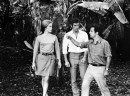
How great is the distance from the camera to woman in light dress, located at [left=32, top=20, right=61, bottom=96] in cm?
666

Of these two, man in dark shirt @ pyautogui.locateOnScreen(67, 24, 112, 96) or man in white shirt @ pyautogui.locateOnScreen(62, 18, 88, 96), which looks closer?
man in dark shirt @ pyautogui.locateOnScreen(67, 24, 112, 96)

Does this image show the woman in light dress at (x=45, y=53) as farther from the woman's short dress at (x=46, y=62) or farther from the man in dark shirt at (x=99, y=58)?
the man in dark shirt at (x=99, y=58)

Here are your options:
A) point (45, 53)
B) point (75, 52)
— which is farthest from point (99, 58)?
point (45, 53)

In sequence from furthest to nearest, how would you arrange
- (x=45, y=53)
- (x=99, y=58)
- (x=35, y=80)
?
(x=35, y=80) < (x=45, y=53) < (x=99, y=58)

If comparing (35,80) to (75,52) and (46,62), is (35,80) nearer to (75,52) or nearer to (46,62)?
(46,62)

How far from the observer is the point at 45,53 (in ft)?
22.0

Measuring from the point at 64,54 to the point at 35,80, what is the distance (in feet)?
10.6

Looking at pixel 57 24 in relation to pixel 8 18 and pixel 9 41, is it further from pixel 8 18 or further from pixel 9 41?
pixel 9 41

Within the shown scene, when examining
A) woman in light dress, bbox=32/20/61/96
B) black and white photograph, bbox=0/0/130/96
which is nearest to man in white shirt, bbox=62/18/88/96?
black and white photograph, bbox=0/0/130/96

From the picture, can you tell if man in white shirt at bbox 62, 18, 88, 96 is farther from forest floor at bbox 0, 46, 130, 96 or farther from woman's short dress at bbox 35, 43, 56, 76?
forest floor at bbox 0, 46, 130, 96

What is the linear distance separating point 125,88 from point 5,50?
9.03 m

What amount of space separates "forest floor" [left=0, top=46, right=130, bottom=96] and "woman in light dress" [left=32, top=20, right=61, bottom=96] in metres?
1.14

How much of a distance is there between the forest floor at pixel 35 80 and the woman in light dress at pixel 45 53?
114 cm

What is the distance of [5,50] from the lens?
53.2 ft
